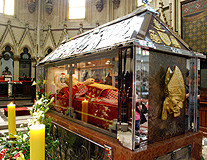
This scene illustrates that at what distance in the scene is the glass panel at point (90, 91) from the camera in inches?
44.2

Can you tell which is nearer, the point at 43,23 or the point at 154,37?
the point at 154,37

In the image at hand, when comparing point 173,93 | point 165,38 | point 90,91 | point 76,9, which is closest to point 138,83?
point 173,93

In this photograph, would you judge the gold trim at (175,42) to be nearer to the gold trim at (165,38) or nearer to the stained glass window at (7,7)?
the gold trim at (165,38)

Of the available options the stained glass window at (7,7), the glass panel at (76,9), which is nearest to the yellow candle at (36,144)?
the glass panel at (76,9)

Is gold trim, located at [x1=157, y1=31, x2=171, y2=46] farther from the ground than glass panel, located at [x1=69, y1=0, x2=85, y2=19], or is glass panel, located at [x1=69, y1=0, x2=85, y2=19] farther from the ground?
glass panel, located at [x1=69, y1=0, x2=85, y2=19]

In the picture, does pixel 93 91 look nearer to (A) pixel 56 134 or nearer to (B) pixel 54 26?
(A) pixel 56 134

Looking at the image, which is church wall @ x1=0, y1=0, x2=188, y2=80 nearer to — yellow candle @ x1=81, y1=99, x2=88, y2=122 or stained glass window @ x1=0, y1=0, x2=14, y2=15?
stained glass window @ x1=0, y1=0, x2=14, y2=15

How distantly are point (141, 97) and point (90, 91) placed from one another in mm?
558

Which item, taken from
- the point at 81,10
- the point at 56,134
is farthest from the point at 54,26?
the point at 56,134

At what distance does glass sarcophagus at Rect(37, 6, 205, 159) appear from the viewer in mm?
930

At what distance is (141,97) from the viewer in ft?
3.05

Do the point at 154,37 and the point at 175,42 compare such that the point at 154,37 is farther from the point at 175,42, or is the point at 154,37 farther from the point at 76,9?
the point at 76,9

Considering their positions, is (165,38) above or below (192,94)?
above

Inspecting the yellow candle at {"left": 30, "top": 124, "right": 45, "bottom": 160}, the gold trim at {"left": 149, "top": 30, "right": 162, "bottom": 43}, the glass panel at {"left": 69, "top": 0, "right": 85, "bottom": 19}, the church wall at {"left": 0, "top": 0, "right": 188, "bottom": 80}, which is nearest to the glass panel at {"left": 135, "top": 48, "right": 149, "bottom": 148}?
the gold trim at {"left": 149, "top": 30, "right": 162, "bottom": 43}
